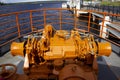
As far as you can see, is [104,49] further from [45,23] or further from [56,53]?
[45,23]

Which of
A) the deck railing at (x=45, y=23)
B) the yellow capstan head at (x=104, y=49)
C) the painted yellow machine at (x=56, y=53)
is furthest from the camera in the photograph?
the deck railing at (x=45, y=23)

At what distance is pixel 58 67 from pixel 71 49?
1.11 m

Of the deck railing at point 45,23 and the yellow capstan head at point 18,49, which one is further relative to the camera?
the deck railing at point 45,23

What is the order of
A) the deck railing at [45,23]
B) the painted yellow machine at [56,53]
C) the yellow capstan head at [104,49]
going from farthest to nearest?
the deck railing at [45,23], the yellow capstan head at [104,49], the painted yellow machine at [56,53]

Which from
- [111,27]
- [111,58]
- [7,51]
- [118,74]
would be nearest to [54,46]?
[118,74]

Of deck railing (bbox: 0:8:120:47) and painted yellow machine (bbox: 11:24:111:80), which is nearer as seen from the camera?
painted yellow machine (bbox: 11:24:111:80)

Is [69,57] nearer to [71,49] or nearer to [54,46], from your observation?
[71,49]

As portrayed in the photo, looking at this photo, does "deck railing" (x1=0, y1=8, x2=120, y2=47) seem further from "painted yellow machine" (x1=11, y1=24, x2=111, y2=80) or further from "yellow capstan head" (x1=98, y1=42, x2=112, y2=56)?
"yellow capstan head" (x1=98, y1=42, x2=112, y2=56)

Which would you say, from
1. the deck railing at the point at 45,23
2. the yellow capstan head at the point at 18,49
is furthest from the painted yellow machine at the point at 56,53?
the deck railing at the point at 45,23

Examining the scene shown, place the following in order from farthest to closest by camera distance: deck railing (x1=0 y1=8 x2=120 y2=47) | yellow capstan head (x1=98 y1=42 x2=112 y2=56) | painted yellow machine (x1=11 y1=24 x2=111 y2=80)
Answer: deck railing (x1=0 y1=8 x2=120 y2=47)
yellow capstan head (x1=98 y1=42 x2=112 y2=56)
painted yellow machine (x1=11 y1=24 x2=111 y2=80)

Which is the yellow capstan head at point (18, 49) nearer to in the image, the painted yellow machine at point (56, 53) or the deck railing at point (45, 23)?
the painted yellow machine at point (56, 53)

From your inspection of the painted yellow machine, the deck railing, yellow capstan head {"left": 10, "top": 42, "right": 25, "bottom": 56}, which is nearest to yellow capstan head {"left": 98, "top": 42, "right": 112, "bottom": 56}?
the painted yellow machine

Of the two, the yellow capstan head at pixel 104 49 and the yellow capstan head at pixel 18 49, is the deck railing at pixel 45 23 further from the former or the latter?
the yellow capstan head at pixel 104 49

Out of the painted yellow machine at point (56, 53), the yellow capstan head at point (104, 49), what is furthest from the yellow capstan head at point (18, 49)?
the yellow capstan head at point (104, 49)
